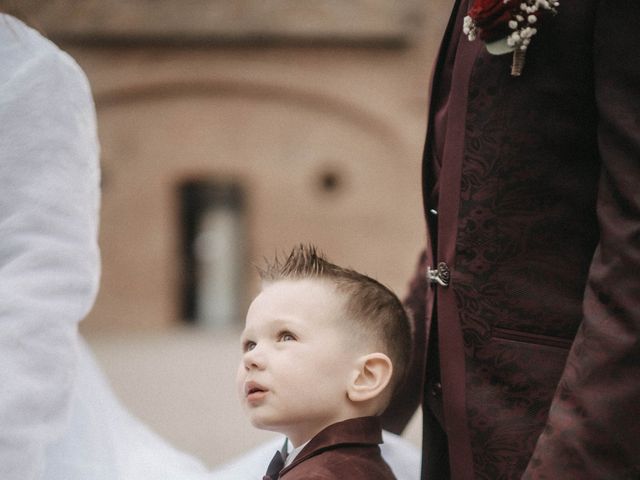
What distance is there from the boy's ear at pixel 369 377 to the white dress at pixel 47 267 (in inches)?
11.3

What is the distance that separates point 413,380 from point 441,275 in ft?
1.47

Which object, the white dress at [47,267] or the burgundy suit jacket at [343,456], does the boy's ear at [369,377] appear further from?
the white dress at [47,267]

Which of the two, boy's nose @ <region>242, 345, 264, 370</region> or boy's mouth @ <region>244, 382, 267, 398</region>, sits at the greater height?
boy's nose @ <region>242, 345, 264, 370</region>

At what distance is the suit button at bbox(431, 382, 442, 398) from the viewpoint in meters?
1.54

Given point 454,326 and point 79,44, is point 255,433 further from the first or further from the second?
point 79,44

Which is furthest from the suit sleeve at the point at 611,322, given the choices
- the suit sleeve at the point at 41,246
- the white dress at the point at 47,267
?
the suit sleeve at the point at 41,246

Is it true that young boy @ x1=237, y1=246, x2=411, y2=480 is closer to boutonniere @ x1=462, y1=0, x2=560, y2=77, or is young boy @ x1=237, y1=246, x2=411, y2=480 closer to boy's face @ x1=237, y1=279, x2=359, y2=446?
boy's face @ x1=237, y1=279, x2=359, y2=446

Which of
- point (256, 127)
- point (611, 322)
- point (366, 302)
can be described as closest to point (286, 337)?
point (366, 302)

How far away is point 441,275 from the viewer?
149 centimetres

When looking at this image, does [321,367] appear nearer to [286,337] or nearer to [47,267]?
[286,337]

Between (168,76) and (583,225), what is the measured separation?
10.4 metres

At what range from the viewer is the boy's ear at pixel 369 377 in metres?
1.55

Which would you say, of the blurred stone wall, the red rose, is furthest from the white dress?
the blurred stone wall

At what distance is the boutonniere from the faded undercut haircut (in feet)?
1.84
